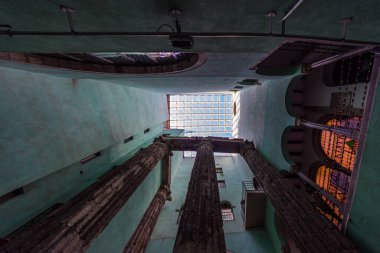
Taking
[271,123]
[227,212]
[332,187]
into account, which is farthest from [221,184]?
[332,187]

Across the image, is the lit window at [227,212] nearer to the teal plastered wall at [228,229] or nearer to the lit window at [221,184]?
the teal plastered wall at [228,229]

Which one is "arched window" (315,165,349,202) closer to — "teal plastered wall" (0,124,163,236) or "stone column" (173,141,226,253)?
"stone column" (173,141,226,253)

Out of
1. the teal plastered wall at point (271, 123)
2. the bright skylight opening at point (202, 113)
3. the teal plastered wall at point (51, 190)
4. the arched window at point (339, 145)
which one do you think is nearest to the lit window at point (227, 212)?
the teal plastered wall at point (271, 123)

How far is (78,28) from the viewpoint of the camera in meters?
2.91

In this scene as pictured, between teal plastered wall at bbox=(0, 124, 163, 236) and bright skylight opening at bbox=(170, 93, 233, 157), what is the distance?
60.3ft

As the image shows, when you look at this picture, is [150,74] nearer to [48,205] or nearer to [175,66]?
[175,66]

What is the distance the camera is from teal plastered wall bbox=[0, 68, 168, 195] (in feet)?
15.6

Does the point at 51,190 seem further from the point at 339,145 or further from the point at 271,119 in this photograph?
the point at 339,145

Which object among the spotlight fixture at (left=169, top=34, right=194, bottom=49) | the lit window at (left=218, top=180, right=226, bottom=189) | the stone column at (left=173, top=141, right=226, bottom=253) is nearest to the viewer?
the spotlight fixture at (left=169, top=34, right=194, bottom=49)

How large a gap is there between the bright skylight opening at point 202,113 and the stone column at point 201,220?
19.7m

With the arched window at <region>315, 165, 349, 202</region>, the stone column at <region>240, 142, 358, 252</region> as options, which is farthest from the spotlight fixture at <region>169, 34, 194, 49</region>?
the arched window at <region>315, 165, 349, 202</region>

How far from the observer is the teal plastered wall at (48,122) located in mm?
4764

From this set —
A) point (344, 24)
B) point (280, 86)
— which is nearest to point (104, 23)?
point (344, 24)

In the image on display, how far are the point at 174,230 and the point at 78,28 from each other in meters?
15.0
